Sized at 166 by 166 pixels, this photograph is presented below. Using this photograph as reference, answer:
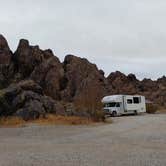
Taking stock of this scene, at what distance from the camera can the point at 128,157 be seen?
17531 mm

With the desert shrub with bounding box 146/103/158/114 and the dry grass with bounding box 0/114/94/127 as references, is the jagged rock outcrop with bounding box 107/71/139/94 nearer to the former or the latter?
the desert shrub with bounding box 146/103/158/114

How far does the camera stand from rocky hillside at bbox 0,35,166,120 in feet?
160

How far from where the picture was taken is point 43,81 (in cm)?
6831

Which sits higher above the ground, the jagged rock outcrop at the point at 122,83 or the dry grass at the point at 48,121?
the jagged rock outcrop at the point at 122,83

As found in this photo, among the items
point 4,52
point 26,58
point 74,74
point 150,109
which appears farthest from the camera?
point 150,109

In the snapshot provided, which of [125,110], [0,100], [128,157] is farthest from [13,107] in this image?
[128,157]

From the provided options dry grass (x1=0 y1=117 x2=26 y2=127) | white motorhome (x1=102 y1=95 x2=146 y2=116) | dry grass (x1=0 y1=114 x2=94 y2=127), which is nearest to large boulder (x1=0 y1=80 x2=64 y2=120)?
dry grass (x1=0 y1=117 x2=26 y2=127)

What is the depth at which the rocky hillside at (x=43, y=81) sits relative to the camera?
160 ft

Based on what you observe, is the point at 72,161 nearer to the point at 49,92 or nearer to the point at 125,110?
the point at 125,110

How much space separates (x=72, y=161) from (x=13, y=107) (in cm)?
3219

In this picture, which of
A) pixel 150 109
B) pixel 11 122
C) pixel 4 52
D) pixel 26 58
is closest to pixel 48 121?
pixel 11 122

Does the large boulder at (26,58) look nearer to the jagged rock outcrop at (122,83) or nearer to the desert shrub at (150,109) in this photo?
the desert shrub at (150,109)

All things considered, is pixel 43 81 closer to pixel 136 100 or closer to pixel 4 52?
pixel 4 52

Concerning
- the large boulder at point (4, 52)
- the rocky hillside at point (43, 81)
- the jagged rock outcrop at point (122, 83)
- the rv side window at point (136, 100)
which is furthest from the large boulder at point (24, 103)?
the jagged rock outcrop at point (122, 83)
